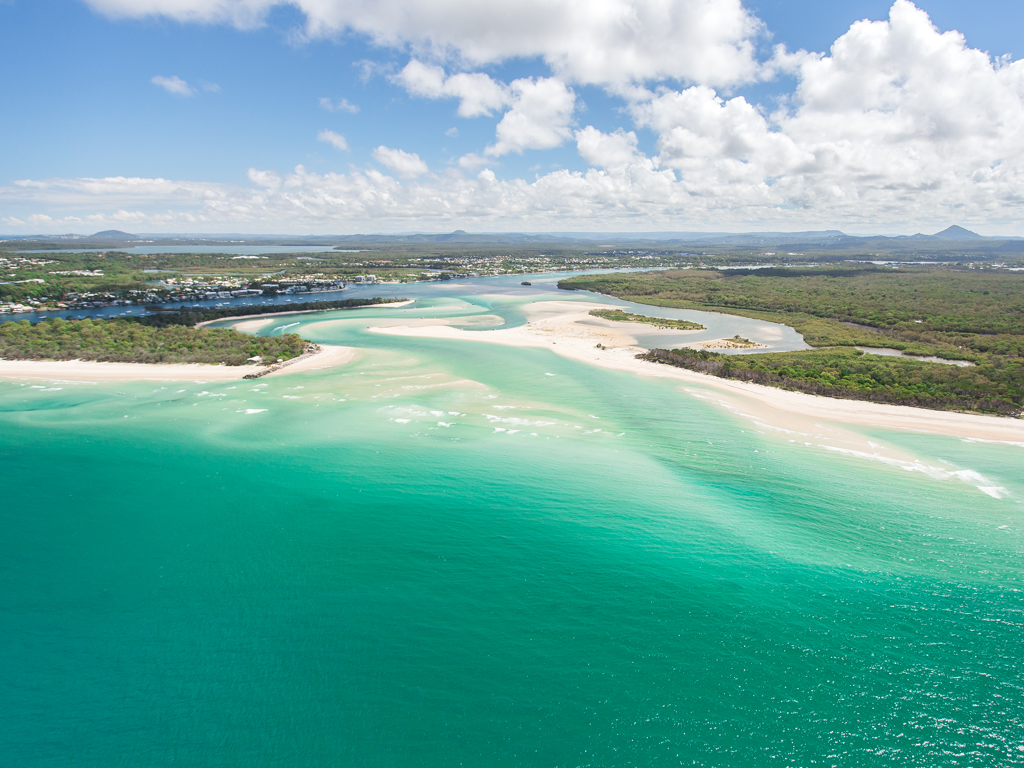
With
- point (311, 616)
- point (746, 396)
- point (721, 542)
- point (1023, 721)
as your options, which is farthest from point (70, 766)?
point (746, 396)

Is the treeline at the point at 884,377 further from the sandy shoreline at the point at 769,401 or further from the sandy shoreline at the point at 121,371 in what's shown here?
the sandy shoreline at the point at 121,371

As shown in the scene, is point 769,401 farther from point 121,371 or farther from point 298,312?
point 298,312

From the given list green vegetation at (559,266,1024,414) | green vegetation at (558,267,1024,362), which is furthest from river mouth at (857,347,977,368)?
green vegetation at (558,267,1024,362)

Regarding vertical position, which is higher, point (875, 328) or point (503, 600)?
point (875, 328)

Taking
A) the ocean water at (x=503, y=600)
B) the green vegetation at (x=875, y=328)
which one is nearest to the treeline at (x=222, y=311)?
the ocean water at (x=503, y=600)

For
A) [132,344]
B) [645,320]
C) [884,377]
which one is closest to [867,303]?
[645,320]

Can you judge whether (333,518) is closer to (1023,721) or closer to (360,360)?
(1023,721)

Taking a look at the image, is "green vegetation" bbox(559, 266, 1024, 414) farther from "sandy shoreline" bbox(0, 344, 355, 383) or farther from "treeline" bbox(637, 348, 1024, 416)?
"sandy shoreline" bbox(0, 344, 355, 383)
